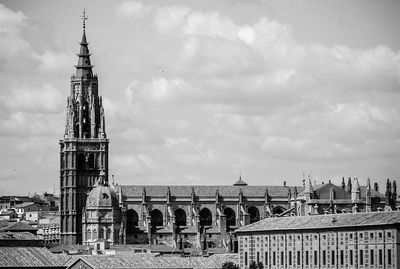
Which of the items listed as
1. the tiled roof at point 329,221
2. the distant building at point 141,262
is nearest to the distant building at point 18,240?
the distant building at point 141,262

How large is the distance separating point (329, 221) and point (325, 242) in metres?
5.16

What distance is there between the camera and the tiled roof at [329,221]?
545ft

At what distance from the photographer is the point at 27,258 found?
172500 millimetres

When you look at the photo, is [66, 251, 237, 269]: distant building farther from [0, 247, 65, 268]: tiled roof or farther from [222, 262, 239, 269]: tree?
[222, 262, 239, 269]: tree

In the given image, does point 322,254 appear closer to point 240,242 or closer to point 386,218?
point 386,218

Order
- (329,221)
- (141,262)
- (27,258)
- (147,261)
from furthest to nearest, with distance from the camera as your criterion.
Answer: (147,261)
(141,262)
(329,221)
(27,258)

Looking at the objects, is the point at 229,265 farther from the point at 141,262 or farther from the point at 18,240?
the point at 18,240

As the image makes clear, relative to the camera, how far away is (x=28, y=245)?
189125 mm

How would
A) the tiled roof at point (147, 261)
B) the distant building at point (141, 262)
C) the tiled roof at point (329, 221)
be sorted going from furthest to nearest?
the tiled roof at point (147, 261) → the distant building at point (141, 262) → the tiled roof at point (329, 221)

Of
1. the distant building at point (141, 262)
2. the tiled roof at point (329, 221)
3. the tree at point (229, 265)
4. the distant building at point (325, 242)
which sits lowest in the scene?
the tree at point (229, 265)

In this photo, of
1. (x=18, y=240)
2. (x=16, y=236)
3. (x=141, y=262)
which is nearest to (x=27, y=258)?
(x=141, y=262)

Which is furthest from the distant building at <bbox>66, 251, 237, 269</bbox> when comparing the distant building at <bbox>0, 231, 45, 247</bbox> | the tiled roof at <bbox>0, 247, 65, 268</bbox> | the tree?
the distant building at <bbox>0, 231, 45, 247</bbox>

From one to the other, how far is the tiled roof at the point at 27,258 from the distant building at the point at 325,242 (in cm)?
2607

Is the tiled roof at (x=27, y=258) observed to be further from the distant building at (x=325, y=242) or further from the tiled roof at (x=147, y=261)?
the distant building at (x=325, y=242)
